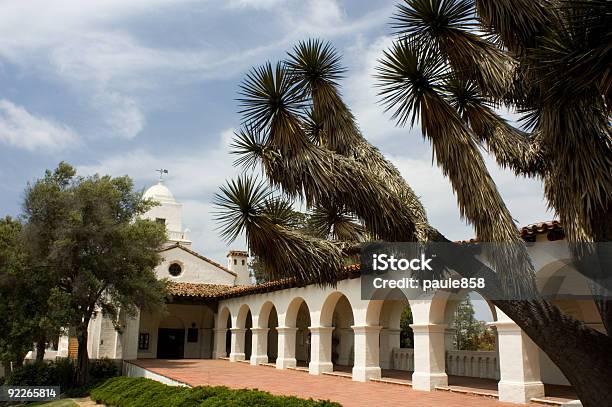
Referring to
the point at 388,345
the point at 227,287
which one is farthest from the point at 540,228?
the point at 227,287

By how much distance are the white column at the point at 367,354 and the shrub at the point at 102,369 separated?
12.8 metres

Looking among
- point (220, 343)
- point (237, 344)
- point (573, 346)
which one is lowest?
point (220, 343)

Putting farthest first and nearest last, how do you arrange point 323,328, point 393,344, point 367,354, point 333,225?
point 393,344
point 323,328
point 367,354
point 333,225

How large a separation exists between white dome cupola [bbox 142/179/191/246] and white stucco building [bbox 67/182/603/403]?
0.07m

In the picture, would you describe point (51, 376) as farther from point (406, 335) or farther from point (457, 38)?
point (457, 38)

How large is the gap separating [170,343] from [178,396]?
20994 mm

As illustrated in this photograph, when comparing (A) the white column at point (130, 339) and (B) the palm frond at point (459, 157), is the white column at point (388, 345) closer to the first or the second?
(A) the white column at point (130, 339)

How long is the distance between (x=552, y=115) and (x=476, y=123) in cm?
195

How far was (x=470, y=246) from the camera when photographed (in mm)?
6637

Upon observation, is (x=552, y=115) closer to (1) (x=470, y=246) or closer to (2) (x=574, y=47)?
(2) (x=574, y=47)

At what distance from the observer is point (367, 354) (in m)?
17.5

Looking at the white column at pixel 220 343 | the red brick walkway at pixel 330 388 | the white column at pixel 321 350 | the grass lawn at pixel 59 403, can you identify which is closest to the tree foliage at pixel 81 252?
the grass lawn at pixel 59 403

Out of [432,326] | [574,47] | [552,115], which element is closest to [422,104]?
[552,115]

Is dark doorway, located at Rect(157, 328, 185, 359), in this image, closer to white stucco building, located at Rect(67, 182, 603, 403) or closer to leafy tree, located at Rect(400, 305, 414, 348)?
white stucco building, located at Rect(67, 182, 603, 403)
